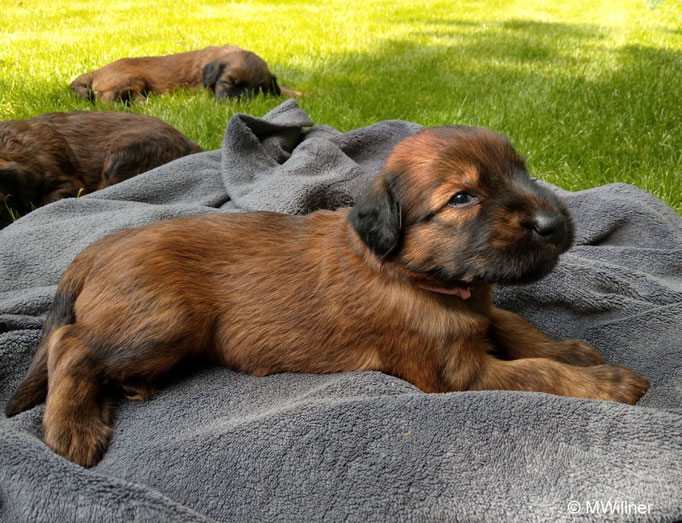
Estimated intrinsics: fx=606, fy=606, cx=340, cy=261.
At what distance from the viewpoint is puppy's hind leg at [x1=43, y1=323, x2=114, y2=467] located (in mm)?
2262

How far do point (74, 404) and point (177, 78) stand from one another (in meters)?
6.64

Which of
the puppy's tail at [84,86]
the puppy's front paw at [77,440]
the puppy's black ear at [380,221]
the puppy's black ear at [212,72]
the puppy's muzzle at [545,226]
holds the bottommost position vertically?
the puppy's tail at [84,86]

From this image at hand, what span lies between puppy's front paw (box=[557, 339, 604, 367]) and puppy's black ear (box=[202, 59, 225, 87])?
6181 millimetres

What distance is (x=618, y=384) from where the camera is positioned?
241cm

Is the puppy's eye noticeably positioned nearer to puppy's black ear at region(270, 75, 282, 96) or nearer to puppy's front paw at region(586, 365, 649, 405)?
puppy's front paw at region(586, 365, 649, 405)

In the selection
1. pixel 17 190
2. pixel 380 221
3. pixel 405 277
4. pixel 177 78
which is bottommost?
pixel 177 78

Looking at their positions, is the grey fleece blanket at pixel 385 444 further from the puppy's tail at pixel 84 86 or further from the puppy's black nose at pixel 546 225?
the puppy's tail at pixel 84 86

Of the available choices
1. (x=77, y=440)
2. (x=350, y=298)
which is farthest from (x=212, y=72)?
(x=77, y=440)

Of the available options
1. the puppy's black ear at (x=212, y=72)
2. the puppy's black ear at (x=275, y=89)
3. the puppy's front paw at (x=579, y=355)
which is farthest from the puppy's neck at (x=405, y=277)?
the puppy's black ear at (x=212, y=72)

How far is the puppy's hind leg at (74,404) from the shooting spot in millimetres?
2262

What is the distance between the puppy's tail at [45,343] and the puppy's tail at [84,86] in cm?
537

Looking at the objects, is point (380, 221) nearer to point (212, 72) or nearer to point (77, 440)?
point (77, 440)

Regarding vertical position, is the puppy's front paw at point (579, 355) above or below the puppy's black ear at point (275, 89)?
above

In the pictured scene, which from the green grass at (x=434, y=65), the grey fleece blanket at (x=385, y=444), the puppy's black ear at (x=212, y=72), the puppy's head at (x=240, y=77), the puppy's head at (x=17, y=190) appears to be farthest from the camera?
the puppy's black ear at (x=212, y=72)
